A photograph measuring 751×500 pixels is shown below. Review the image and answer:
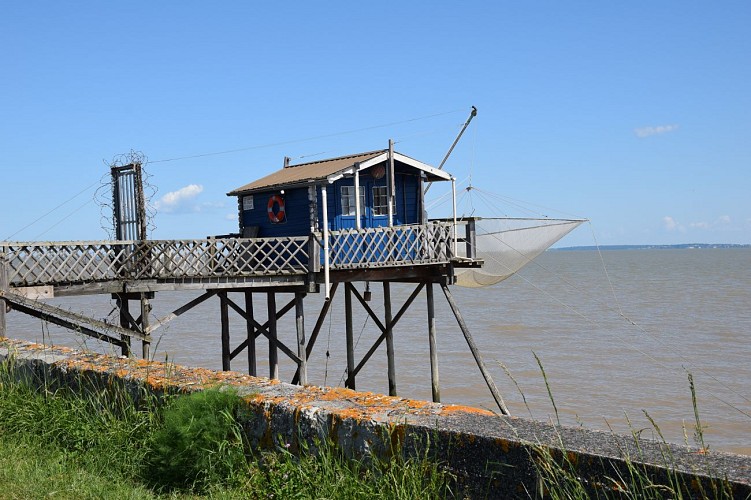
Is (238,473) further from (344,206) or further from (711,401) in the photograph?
(711,401)

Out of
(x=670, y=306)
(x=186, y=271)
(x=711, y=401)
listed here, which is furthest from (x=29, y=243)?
(x=670, y=306)

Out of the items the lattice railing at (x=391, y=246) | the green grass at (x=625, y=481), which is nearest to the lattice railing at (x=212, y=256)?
the lattice railing at (x=391, y=246)

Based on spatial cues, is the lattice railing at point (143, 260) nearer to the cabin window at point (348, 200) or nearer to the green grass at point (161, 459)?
the cabin window at point (348, 200)

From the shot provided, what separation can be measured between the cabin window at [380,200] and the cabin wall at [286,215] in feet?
5.85

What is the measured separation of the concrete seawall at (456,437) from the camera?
3594 millimetres

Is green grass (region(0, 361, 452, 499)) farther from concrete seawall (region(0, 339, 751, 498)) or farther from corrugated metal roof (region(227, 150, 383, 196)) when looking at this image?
corrugated metal roof (region(227, 150, 383, 196))

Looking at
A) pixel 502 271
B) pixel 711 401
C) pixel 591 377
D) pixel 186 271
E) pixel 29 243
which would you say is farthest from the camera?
pixel 591 377

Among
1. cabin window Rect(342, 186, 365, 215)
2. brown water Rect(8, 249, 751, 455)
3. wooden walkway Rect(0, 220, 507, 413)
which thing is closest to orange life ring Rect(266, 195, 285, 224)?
wooden walkway Rect(0, 220, 507, 413)

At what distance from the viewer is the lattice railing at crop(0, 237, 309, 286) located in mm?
14805

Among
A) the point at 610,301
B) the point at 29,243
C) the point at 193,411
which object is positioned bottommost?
the point at 610,301

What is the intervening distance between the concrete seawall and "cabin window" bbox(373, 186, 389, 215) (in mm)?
13783

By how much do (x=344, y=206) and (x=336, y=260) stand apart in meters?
1.56

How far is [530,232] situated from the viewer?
22.2m

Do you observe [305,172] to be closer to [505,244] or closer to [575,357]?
[505,244]
